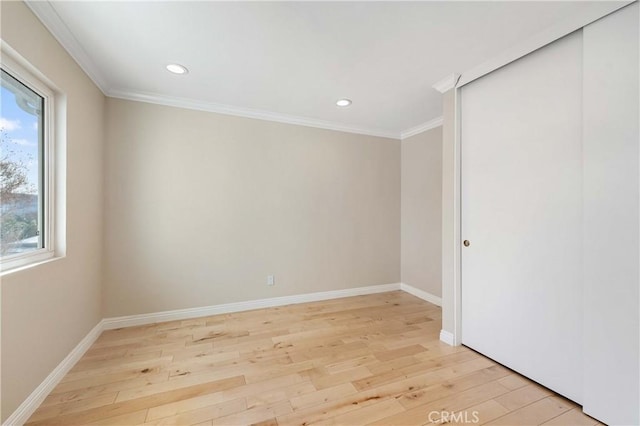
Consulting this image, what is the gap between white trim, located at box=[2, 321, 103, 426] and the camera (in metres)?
1.44

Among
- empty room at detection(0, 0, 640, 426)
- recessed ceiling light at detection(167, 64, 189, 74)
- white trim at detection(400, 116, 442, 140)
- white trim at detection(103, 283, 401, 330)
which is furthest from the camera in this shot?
white trim at detection(400, 116, 442, 140)

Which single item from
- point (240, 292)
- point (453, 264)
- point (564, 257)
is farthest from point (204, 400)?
point (564, 257)

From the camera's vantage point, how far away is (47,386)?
5.55 ft

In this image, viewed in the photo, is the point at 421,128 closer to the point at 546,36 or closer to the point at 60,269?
the point at 546,36

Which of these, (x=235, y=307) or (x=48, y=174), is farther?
(x=235, y=307)

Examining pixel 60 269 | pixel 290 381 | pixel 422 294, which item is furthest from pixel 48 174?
pixel 422 294

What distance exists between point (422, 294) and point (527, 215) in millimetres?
2055

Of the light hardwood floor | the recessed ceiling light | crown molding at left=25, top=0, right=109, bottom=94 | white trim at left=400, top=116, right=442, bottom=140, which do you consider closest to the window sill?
the light hardwood floor

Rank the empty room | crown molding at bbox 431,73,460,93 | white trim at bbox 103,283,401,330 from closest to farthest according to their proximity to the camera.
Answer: the empty room
crown molding at bbox 431,73,460,93
white trim at bbox 103,283,401,330

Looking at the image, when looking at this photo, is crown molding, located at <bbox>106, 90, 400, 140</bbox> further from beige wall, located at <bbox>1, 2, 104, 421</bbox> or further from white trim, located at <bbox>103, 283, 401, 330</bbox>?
white trim, located at <bbox>103, 283, 401, 330</bbox>

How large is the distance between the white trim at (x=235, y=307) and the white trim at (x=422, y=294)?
0.11 metres

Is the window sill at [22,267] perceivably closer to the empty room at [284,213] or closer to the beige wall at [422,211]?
the empty room at [284,213]

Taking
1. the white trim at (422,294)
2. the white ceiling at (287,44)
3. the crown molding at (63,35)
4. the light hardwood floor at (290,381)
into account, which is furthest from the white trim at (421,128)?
the crown molding at (63,35)

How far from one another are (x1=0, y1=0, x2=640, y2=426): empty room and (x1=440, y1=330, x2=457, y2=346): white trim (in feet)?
0.06
